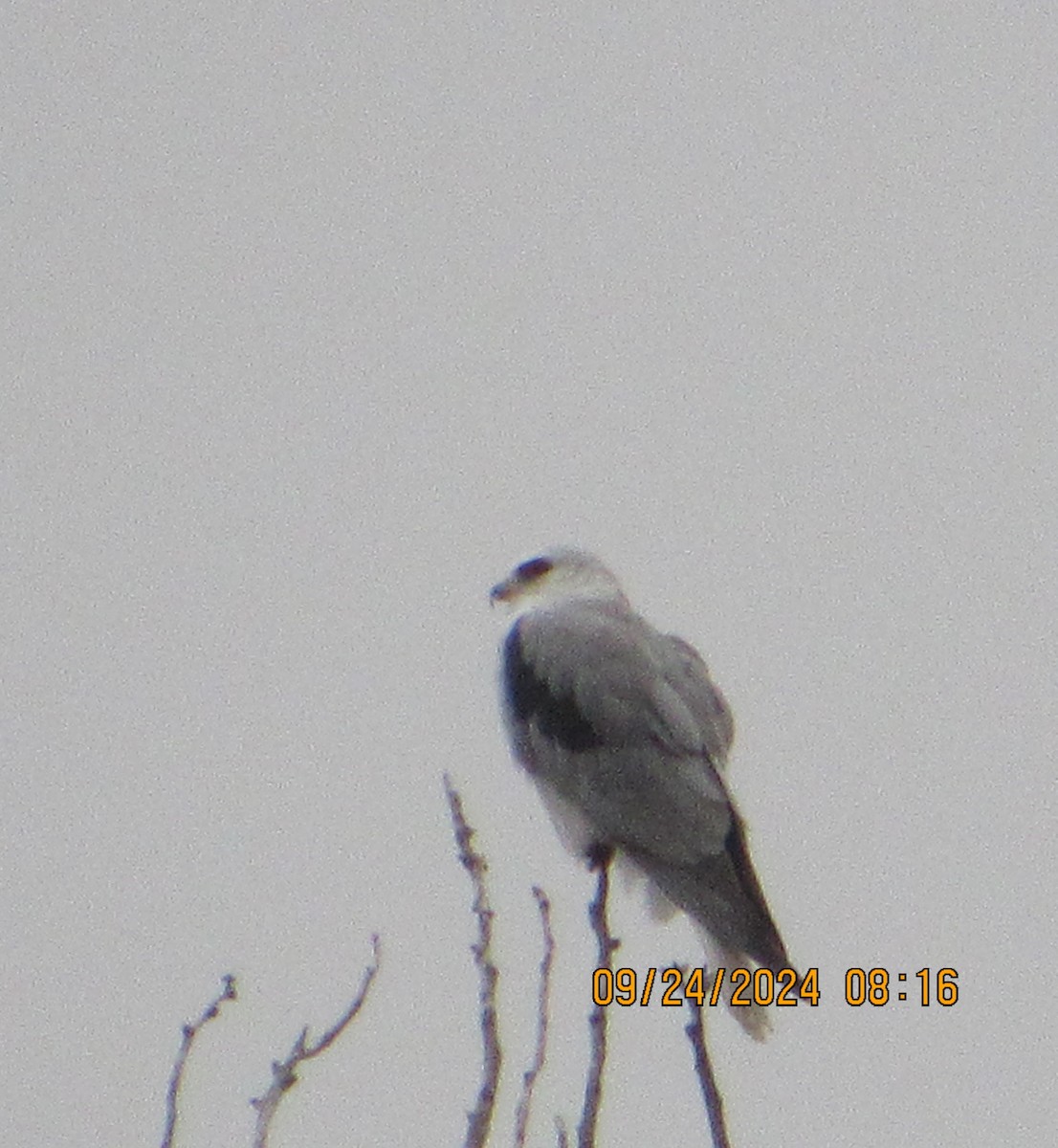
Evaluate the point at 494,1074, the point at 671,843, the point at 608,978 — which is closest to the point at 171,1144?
the point at 494,1074

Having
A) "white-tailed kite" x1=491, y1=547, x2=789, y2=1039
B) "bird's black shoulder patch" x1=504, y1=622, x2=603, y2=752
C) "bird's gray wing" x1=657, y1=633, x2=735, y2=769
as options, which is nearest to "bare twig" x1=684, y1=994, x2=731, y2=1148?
"white-tailed kite" x1=491, y1=547, x2=789, y2=1039

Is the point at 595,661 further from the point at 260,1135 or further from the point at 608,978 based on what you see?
the point at 260,1135

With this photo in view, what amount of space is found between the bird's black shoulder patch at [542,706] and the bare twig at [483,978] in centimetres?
273

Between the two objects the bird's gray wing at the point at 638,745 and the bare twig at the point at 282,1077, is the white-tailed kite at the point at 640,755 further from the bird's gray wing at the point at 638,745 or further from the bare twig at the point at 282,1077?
the bare twig at the point at 282,1077

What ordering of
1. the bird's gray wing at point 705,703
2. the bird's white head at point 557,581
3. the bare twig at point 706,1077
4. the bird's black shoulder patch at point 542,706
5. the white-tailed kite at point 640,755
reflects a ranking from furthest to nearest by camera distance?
the bird's white head at point 557,581 → the bird's black shoulder patch at point 542,706 → the bird's gray wing at point 705,703 → the white-tailed kite at point 640,755 → the bare twig at point 706,1077

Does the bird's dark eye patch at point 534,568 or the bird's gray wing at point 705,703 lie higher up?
the bird's dark eye patch at point 534,568

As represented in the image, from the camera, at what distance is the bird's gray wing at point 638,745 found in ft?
15.8

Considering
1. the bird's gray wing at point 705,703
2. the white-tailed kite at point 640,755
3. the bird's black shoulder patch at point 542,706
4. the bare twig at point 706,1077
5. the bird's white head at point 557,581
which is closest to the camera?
the bare twig at point 706,1077

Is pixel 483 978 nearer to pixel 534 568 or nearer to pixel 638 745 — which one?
pixel 638 745

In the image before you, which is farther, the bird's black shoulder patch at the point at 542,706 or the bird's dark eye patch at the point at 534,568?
the bird's dark eye patch at the point at 534,568

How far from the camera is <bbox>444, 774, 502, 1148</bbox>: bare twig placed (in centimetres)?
210

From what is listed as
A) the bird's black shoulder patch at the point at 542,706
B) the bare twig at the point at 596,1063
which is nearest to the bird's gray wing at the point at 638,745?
the bird's black shoulder patch at the point at 542,706

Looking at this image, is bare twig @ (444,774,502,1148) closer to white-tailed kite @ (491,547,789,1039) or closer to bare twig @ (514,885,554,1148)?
bare twig @ (514,885,554,1148)

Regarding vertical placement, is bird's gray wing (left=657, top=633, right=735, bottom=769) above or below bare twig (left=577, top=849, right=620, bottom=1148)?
above
